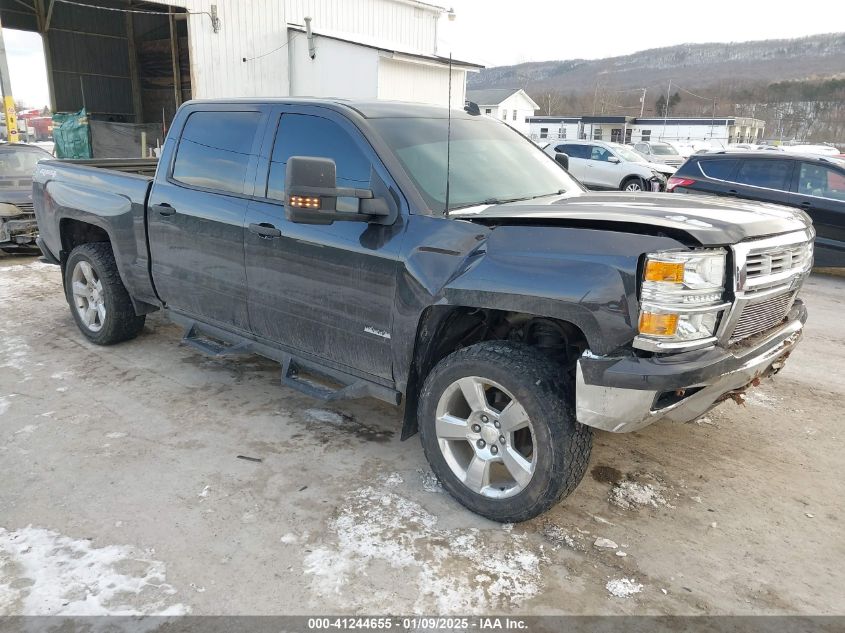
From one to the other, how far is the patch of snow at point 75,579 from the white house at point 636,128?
63960 millimetres

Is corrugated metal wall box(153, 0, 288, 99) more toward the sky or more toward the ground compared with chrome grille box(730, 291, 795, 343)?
more toward the sky

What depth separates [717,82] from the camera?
134250 mm

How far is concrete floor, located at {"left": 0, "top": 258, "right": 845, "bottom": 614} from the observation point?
105 inches

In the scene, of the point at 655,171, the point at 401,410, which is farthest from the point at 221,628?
the point at 655,171

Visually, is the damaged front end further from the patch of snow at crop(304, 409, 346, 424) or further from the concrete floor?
→ the patch of snow at crop(304, 409, 346, 424)

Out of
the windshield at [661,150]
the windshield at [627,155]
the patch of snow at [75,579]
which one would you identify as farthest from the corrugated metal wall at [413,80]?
the patch of snow at [75,579]

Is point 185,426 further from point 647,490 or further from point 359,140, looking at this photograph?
point 647,490

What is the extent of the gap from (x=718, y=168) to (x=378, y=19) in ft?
60.5

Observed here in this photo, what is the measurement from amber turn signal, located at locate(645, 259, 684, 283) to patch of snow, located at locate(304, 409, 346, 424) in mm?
2332

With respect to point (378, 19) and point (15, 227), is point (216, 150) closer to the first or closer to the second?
point (15, 227)

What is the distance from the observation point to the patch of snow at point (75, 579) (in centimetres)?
258

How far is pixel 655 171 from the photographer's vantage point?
18.0 meters

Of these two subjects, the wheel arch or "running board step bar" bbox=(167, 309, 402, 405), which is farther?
"running board step bar" bbox=(167, 309, 402, 405)

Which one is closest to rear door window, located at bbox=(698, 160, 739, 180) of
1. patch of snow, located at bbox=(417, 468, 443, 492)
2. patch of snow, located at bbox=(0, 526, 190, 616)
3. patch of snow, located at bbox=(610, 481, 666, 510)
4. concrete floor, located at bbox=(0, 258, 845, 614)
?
concrete floor, located at bbox=(0, 258, 845, 614)
